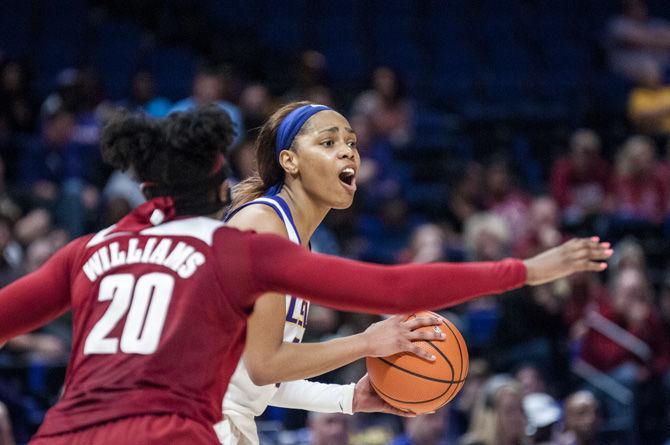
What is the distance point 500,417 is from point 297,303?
307 centimetres

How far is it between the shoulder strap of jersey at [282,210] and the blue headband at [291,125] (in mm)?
286

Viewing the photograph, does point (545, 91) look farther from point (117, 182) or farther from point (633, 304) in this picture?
point (117, 182)

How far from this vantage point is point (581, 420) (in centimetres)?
713

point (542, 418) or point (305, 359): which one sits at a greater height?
point (542, 418)

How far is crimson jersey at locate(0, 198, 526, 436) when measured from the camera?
9.59ft

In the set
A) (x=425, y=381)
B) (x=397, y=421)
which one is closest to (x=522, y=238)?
(x=397, y=421)

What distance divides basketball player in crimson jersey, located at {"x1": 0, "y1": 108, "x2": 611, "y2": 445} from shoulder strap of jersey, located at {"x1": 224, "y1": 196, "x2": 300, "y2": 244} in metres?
0.89

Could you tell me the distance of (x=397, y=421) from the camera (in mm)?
7672

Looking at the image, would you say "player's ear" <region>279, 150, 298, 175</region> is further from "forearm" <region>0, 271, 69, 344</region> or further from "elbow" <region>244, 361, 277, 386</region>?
"forearm" <region>0, 271, 69, 344</region>

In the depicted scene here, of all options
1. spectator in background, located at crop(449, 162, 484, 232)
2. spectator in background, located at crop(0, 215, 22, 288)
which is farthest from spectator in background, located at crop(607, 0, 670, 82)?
spectator in background, located at crop(0, 215, 22, 288)

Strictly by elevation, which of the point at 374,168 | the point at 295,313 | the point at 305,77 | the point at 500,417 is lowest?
the point at 295,313

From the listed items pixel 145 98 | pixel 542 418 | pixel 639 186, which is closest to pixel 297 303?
pixel 542 418

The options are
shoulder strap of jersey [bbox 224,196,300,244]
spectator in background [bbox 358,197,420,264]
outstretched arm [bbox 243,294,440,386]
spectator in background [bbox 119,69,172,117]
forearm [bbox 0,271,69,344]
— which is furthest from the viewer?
spectator in background [bbox 358,197,420,264]

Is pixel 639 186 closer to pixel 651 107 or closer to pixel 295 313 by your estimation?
pixel 651 107
